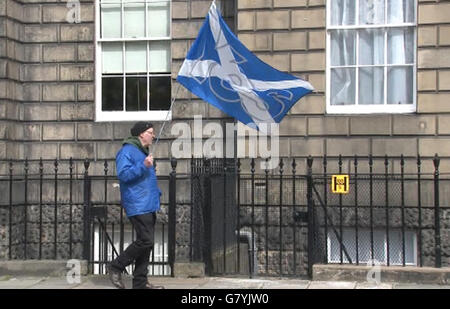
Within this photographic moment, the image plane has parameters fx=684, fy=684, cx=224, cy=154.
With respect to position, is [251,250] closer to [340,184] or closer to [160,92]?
[340,184]

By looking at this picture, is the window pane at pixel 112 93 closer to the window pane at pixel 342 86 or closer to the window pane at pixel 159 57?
the window pane at pixel 159 57

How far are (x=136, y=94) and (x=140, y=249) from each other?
4835 millimetres

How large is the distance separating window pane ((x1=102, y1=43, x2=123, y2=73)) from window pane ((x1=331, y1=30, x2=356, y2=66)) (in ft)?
12.4

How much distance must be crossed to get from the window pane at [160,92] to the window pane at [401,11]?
12.8ft

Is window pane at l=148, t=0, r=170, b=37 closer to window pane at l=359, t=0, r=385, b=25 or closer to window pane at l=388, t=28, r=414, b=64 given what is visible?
window pane at l=359, t=0, r=385, b=25

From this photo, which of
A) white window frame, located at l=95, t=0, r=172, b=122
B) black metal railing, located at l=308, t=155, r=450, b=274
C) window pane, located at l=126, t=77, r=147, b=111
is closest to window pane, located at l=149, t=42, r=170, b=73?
white window frame, located at l=95, t=0, r=172, b=122

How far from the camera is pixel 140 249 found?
7.79 m

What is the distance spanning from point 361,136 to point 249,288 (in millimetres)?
3505

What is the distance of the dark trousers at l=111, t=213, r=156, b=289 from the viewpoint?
776 cm

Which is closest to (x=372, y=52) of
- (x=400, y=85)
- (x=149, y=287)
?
(x=400, y=85)

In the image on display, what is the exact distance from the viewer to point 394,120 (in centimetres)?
1048

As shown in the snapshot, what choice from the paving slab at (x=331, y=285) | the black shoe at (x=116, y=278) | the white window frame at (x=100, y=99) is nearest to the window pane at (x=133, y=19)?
the white window frame at (x=100, y=99)

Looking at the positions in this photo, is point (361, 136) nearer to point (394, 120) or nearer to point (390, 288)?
point (394, 120)
